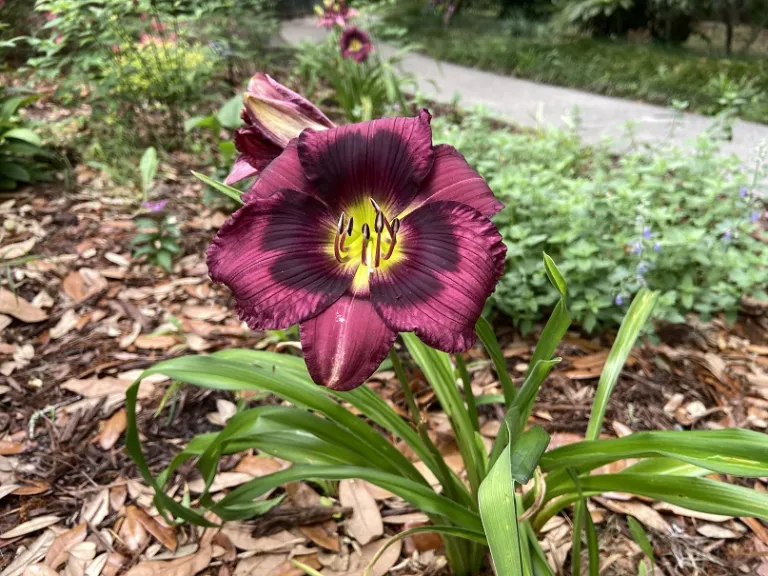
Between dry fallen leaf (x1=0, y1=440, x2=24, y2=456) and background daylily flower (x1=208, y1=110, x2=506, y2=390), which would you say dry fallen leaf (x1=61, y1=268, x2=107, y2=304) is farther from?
background daylily flower (x1=208, y1=110, x2=506, y2=390)

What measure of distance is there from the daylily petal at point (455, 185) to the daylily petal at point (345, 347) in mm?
256

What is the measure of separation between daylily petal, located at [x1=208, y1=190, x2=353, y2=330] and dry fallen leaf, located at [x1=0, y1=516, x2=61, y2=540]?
1183 mm

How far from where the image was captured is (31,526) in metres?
1.59

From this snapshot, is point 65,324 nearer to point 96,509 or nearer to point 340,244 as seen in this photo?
point 96,509

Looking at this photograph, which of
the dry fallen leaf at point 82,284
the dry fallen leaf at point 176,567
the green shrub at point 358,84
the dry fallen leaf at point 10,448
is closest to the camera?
the dry fallen leaf at point 176,567

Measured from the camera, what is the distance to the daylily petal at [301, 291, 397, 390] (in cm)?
90

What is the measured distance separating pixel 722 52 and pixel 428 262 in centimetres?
779

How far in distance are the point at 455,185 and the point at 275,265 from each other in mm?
351

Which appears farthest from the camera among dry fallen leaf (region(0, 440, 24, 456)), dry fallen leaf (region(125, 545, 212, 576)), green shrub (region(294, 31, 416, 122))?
green shrub (region(294, 31, 416, 122))

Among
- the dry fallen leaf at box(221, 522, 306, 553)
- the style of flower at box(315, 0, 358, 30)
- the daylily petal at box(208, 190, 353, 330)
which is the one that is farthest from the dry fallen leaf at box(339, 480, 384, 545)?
the style of flower at box(315, 0, 358, 30)

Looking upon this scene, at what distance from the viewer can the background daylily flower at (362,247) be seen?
2.97ft

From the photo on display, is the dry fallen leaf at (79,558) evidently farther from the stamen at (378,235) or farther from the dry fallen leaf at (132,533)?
the stamen at (378,235)

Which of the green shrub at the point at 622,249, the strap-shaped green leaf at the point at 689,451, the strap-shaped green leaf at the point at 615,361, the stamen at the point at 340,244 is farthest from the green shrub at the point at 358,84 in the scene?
the strap-shaped green leaf at the point at 689,451

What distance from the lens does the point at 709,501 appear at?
107 centimetres
